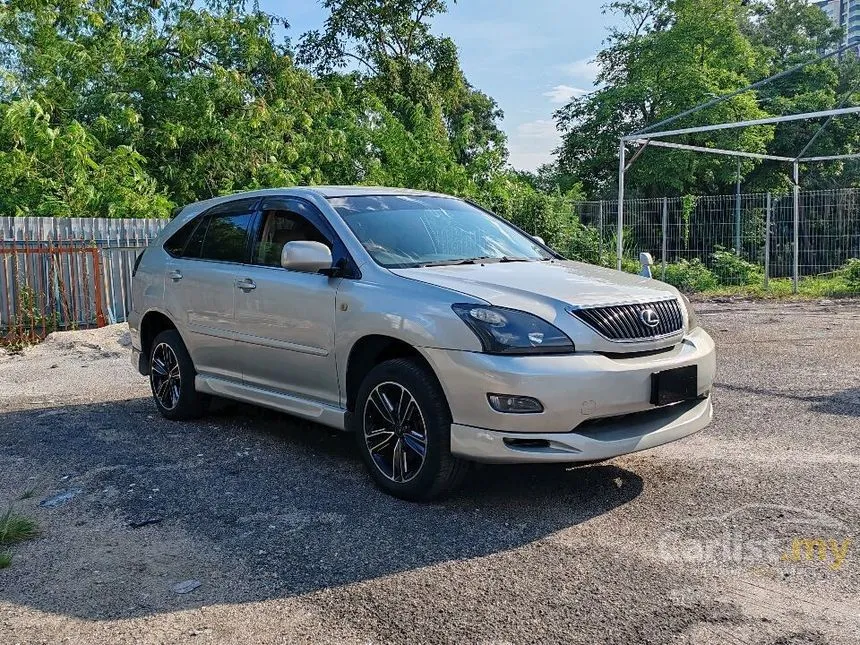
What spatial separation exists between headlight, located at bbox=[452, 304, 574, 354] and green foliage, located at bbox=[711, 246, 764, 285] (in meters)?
16.6

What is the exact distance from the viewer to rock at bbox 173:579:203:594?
3.60 meters

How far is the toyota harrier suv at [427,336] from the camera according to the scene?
4.25 m

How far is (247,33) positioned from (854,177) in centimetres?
2669

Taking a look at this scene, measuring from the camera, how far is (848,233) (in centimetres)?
1792

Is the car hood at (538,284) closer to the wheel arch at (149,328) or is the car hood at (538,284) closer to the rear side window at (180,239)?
the rear side window at (180,239)

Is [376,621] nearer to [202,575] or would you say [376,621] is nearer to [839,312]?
[202,575]

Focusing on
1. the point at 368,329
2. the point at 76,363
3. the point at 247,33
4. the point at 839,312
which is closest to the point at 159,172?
the point at 247,33

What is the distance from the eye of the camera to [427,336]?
4.47 meters

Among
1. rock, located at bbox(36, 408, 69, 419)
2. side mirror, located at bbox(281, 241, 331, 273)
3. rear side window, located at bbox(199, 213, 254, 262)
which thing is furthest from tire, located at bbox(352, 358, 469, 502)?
rock, located at bbox(36, 408, 69, 419)

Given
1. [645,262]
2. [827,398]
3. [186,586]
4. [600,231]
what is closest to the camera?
[186,586]

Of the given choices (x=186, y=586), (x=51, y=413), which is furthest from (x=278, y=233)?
(x=51, y=413)

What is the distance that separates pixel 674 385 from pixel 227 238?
3.50 metres

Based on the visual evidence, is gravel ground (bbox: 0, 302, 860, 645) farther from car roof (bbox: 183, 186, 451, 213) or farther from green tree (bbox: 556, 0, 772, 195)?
green tree (bbox: 556, 0, 772, 195)

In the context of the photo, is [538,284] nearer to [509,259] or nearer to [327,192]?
[509,259]
